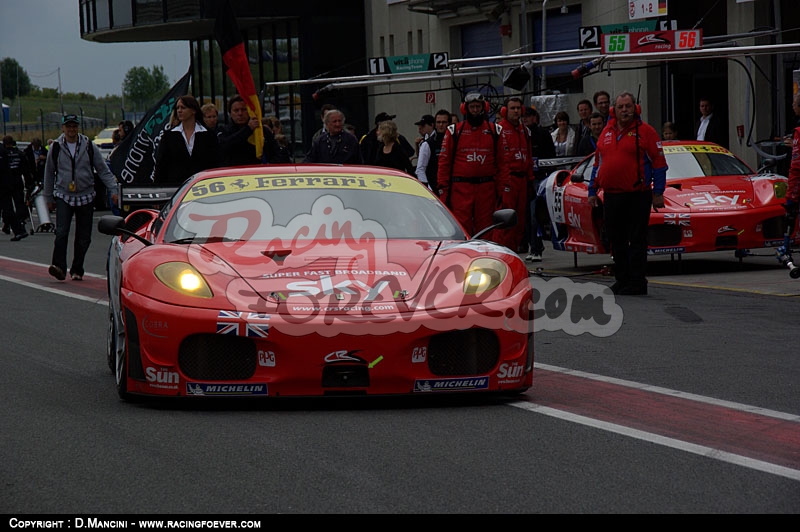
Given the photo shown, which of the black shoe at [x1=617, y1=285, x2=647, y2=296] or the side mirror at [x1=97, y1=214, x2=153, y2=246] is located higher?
the side mirror at [x1=97, y1=214, x2=153, y2=246]

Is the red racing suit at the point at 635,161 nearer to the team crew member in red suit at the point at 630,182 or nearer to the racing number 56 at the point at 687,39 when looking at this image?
the team crew member in red suit at the point at 630,182

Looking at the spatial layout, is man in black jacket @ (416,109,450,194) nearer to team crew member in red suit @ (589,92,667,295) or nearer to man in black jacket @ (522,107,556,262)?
man in black jacket @ (522,107,556,262)

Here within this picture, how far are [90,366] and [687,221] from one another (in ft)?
23.3

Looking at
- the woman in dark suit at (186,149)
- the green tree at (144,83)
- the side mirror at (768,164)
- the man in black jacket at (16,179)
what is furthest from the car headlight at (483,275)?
the green tree at (144,83)

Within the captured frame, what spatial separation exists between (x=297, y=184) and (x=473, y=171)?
5.24 meters

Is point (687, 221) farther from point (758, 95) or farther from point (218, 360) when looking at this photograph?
point (758, 95)

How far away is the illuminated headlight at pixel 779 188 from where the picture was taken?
13.6m

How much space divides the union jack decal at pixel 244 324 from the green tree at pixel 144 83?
164112 mm

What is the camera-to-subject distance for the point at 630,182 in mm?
11688

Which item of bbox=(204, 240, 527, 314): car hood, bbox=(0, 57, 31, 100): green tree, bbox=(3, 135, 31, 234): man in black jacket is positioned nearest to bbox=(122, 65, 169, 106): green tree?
bbox=(0, 57, 31, 100): green tree

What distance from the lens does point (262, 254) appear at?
661cm

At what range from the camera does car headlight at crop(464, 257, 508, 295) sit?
20.8 feet

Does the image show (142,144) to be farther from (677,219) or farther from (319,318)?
(319,318)

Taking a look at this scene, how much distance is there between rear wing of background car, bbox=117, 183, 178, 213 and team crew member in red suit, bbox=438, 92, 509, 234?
2.61 meters
